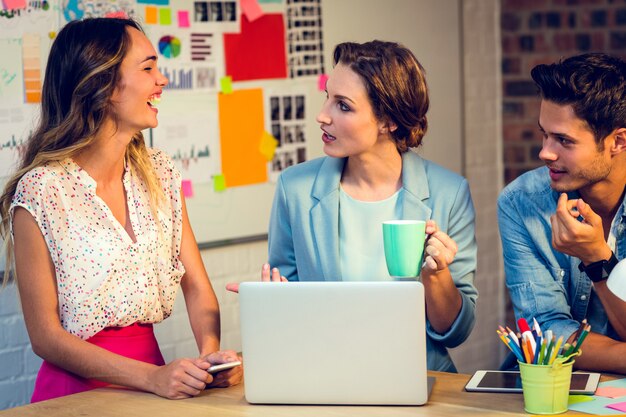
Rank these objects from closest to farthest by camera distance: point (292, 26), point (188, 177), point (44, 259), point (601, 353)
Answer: point (601, 353)
point (44, 259)
point (188, 177)
point (292, 26)

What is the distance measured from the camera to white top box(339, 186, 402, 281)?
257 centimetres

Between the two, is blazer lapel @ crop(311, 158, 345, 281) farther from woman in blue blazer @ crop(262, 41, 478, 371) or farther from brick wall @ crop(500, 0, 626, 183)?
brick wall @ crop(500, 0, 626, 183)

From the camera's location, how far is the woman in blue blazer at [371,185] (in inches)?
100

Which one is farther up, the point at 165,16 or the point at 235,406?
the point at 165,16

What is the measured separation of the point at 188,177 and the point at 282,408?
1.61m

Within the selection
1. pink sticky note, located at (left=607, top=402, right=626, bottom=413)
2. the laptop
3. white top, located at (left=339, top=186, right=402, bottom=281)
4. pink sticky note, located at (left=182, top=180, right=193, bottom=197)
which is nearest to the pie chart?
pink sticky note, located at (left=182, top=180, right=193, bottom=197)

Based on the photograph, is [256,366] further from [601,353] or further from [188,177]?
[188,177]

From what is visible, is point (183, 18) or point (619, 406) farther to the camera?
point (183, 18)

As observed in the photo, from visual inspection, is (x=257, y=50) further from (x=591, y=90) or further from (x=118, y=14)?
(x=591, y=90)

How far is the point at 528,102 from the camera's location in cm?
485

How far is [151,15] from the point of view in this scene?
3.33 m

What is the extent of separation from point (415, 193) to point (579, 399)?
2.48ft

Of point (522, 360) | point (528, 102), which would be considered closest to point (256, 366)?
point (522, 360)

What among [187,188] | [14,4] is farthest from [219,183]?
[14,4]
